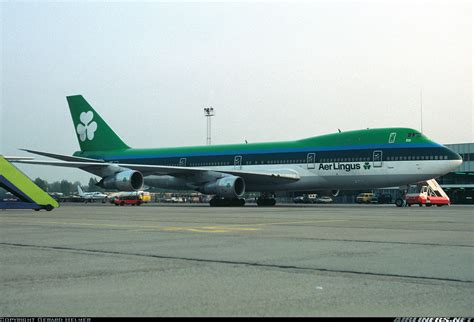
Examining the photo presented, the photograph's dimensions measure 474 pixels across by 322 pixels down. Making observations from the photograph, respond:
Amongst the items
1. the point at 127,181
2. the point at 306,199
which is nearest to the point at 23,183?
the point at 127,181

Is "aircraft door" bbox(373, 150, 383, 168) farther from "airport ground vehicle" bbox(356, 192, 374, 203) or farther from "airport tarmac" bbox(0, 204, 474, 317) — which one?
"airport ground vehicle" bbox(356, 192, 374, 203)

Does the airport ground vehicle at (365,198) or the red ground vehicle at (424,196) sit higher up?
the red ground vehicle at (424,196)

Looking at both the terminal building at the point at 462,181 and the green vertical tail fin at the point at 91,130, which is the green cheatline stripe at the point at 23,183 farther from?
the terminal building at the point at 462,181

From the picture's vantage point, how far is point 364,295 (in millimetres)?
5418

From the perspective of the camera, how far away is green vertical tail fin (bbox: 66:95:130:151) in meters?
47.2

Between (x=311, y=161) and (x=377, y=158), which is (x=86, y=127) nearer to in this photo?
(x=311, y=161)

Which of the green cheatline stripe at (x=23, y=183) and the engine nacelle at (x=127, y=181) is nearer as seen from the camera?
the green cheatline stripe at (x=23, y=183)

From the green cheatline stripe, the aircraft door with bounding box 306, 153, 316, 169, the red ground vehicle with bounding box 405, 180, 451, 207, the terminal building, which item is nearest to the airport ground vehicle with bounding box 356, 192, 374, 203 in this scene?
the terminal building

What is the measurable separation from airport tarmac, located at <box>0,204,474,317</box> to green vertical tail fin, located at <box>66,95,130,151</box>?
119ft

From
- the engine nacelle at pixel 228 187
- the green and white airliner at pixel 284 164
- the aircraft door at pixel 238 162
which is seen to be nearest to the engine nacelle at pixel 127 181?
the green and white airliner at pixel 284 164

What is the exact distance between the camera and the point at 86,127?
47.5m

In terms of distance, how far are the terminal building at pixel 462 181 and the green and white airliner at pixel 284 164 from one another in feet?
87.1

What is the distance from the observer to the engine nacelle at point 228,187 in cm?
3625

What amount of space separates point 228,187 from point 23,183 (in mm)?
13152
